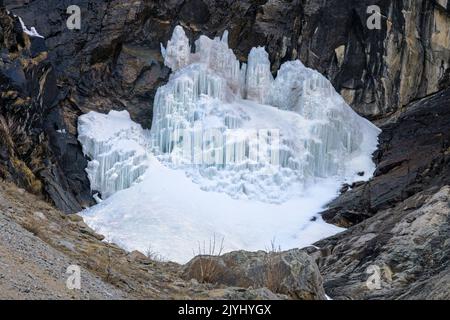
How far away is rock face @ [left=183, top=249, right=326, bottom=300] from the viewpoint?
14.8 metres

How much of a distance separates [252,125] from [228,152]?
1766 mm

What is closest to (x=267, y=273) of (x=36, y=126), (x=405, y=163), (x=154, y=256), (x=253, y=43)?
(x=154, y=256)

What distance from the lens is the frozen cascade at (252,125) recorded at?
34.5 m

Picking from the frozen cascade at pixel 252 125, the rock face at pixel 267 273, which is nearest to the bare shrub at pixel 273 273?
the rock face at pixel 267 273

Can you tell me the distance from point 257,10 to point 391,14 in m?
6.01

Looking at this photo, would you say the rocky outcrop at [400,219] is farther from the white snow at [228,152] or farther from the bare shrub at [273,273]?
the bare shrub at [273,273]

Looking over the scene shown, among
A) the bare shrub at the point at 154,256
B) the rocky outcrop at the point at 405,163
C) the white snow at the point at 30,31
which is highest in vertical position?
the white snow at the point at 30,31

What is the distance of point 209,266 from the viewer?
1509 cm

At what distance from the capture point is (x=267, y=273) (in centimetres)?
1500

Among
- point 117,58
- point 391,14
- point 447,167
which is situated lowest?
point 447,167

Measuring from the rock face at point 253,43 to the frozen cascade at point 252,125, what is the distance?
0.90m

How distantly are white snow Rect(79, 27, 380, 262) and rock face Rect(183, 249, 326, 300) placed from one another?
47.9 feet

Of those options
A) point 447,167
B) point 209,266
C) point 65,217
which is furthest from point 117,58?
point 209,266

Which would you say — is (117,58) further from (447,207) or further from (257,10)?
(447,207)
